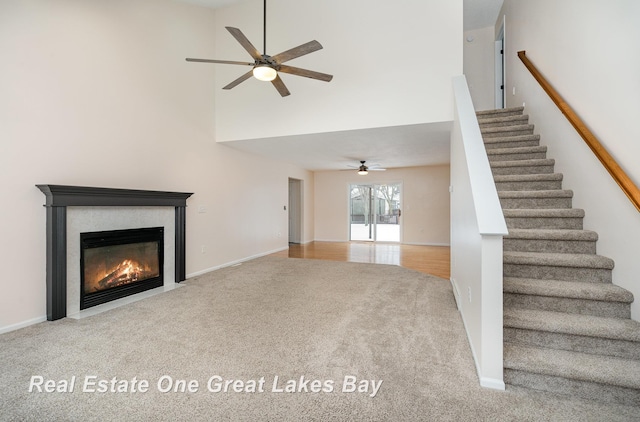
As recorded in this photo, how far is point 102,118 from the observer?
3.23 m

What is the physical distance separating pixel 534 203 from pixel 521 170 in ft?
1.94

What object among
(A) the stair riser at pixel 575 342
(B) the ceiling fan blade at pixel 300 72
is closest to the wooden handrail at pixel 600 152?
(A) the stair riser at pixel 575 342

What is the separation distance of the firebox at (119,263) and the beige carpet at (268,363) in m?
0.38

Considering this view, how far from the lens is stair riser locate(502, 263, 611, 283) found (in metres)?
2.14

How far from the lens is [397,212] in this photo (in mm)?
8648

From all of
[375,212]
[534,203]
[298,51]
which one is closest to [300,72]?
[298,51]

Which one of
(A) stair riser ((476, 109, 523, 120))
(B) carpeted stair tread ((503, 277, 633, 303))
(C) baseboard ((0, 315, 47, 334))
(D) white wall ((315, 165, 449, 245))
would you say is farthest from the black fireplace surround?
(D) white wall ((315, 165, 449, 245))

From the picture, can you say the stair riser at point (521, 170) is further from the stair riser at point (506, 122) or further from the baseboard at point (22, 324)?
the baseboard at point (22, 324)

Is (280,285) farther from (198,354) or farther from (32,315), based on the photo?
(32,315)

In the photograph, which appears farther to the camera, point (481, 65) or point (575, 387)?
point (481, 65)

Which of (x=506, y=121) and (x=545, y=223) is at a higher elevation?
(x=506, y=121)

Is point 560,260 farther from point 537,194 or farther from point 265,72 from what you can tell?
point 265,72

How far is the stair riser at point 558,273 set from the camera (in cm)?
214

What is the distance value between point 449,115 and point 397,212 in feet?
17.1
